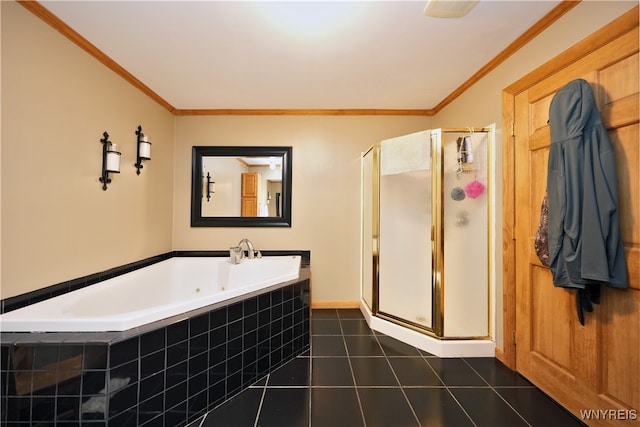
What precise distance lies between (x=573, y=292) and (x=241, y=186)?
2.84m

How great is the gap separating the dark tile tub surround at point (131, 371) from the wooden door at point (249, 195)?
149 cm

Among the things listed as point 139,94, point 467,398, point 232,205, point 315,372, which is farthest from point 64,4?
point 467,398

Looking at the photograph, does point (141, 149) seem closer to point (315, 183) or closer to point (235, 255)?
point (235, 255)

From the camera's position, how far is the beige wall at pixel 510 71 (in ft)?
4.27

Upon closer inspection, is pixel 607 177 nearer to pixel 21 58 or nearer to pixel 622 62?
pixel 622 62

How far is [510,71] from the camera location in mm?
1840

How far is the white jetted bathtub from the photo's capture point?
3.88 feet

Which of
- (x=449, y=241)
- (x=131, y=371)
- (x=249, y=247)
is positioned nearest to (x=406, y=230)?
(x=449, y=241)

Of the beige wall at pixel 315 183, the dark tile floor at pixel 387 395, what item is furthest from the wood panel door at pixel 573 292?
the beige wall at pixel 315 183

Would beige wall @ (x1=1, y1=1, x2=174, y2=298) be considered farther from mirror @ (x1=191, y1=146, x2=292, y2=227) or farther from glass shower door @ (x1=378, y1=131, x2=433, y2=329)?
glass shower door @ (x1=378, y1=131, x2=433, y2=329)

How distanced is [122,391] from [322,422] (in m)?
0.95

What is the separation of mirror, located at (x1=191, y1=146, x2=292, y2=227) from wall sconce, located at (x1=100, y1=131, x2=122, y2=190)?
1.06 meters

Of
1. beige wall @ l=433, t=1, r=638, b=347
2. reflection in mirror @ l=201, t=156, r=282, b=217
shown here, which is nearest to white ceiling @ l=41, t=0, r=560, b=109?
beige wall @ l=433, t=1, r=638, b=347

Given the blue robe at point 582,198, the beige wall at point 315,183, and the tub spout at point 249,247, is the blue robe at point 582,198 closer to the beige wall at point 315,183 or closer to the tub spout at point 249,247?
the beige wall at point 315,183
